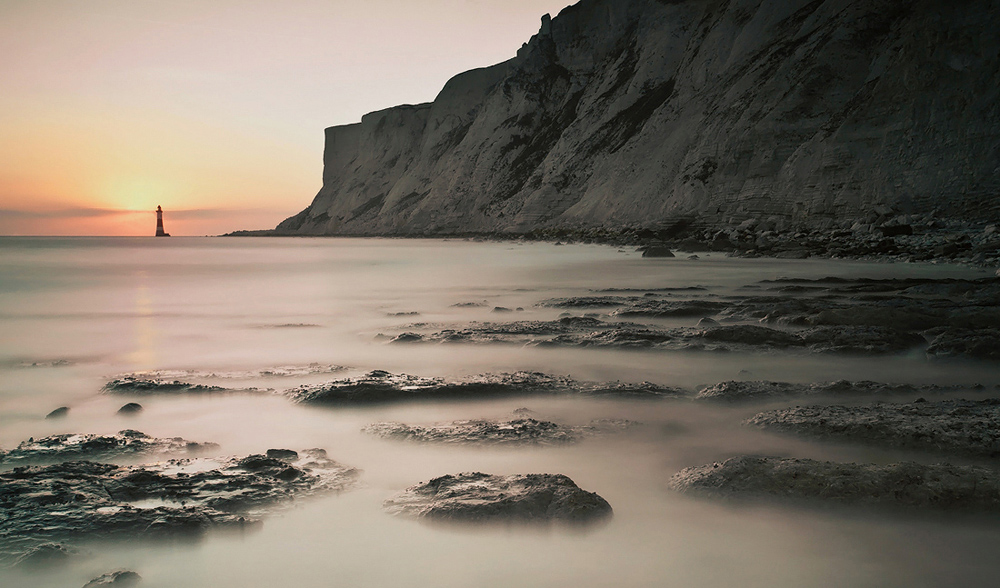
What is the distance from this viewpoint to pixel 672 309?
22.6 ft

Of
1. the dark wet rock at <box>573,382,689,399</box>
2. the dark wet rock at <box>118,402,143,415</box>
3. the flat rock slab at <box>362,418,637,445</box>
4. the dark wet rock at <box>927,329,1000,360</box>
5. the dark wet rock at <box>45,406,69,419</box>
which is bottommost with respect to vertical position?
the dark wet rock at <box>45,406,69,419</box>

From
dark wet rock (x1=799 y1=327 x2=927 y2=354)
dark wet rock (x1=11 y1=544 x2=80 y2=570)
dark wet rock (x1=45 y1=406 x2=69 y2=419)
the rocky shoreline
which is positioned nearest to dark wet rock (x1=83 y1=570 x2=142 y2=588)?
dark wet rock (x1=11 y1=544 x2=80 y2=570)

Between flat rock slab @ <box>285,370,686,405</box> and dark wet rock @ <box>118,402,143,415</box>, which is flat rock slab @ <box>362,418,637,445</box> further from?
dark wet rock @ <box>118,402,143,415</box>

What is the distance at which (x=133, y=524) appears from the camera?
2.09 meters

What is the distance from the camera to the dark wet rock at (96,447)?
2723 mm

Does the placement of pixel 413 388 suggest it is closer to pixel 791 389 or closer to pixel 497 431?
pixel 497 431

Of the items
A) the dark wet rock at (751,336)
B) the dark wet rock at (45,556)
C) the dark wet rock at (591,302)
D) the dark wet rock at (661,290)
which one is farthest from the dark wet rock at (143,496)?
the dark wet rock at (661,290)

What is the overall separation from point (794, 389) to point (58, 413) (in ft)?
12.8

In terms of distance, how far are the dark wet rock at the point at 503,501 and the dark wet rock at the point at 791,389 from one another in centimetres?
163

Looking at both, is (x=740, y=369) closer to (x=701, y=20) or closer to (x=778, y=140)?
(x=778, y=140)

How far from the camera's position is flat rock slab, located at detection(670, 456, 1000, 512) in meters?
2.23

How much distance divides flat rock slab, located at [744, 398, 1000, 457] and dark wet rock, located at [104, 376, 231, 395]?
2.97m

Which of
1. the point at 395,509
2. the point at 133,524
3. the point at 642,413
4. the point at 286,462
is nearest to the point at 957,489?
the point at 642,413

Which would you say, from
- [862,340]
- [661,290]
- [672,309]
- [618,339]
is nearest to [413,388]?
[618,339]
